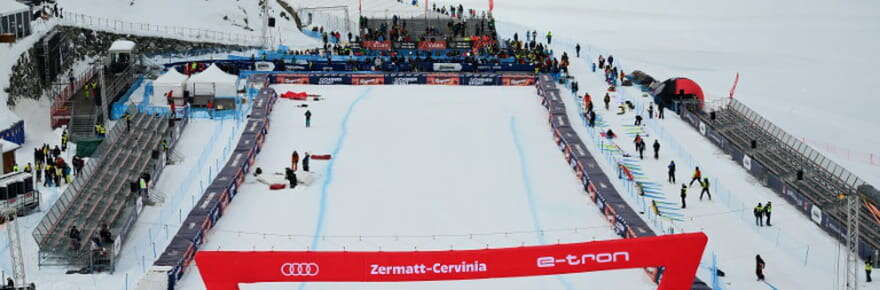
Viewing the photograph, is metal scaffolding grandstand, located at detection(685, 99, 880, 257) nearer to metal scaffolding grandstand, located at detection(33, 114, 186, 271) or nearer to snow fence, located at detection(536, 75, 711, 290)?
snow fence, located at detection(536, 75, 711, 290)

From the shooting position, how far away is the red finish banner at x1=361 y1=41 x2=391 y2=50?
72.1 m

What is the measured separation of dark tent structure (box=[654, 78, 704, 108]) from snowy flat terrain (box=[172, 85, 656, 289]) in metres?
5.61

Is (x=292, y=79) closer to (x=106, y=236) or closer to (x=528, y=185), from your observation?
(x=528, y=185)

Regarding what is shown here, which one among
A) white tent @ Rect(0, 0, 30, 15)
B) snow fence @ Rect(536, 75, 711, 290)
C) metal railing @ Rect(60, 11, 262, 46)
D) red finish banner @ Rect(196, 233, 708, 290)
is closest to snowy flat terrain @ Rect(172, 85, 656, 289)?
snow fence @ Rect(536, 75, 711, 290)

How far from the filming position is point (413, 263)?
24.8 m

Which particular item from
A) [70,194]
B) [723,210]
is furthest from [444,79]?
[70,194]

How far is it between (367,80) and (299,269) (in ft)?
128

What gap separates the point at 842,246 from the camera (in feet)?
128

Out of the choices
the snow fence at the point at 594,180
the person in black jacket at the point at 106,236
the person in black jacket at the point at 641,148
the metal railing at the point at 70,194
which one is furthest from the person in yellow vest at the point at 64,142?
the person in black jacket at the point at 641,148

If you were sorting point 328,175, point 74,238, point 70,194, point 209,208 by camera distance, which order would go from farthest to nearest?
point 328,175 < point 70,194 < point 209,208 < point 74,238

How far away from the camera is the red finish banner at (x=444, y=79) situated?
6372 cm

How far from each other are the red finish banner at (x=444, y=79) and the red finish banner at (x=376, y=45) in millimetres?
8870

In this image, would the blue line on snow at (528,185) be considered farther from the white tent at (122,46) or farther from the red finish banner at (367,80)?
the white tent at (122,46)

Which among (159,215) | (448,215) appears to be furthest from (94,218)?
(448,215)
